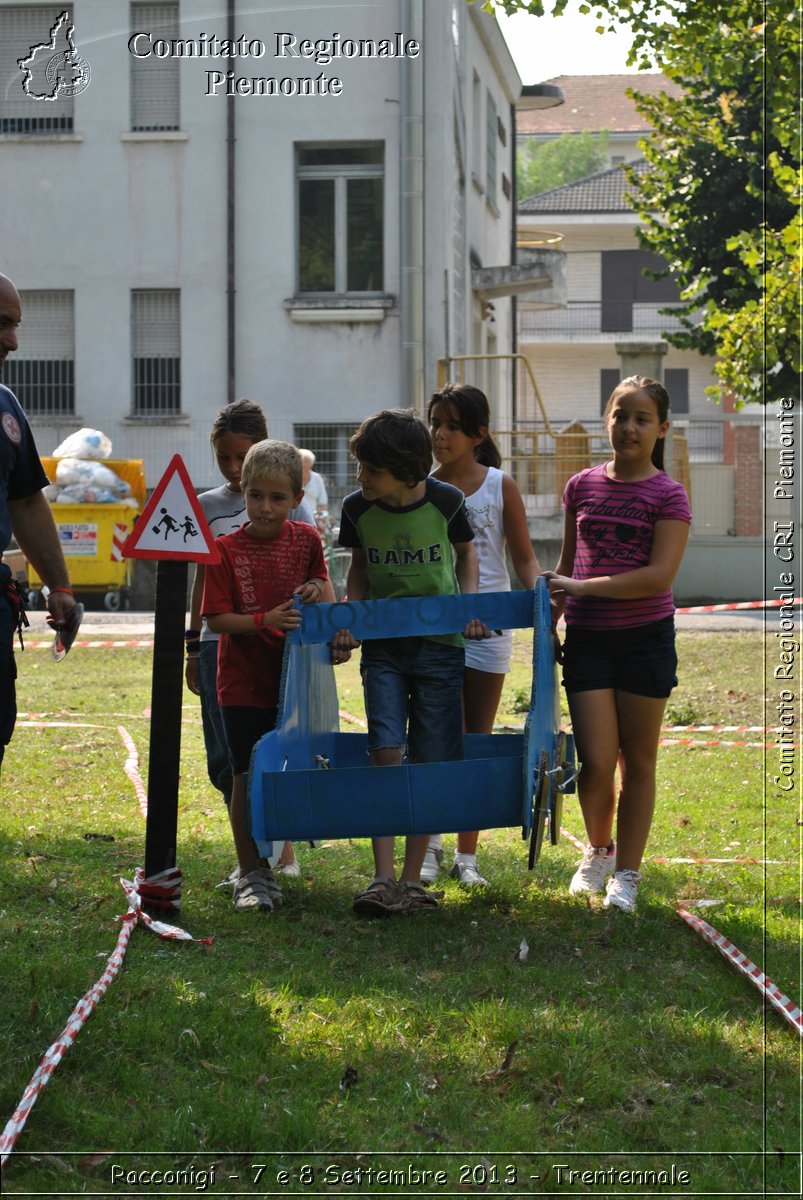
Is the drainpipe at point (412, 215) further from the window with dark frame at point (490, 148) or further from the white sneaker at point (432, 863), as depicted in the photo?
the white sneaker at point (432, 863)

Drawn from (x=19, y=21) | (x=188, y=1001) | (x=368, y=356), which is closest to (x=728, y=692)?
(x=188, y=1001)

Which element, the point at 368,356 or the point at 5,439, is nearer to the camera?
the point at 5,439

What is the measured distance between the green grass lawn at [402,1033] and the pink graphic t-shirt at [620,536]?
3.39 feet

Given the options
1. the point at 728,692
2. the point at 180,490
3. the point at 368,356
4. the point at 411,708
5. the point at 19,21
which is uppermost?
the point at 19,21

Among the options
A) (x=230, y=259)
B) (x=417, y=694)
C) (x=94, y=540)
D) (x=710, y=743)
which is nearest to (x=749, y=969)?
(x=417, y=694)

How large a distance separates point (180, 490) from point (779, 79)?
25.3 feet

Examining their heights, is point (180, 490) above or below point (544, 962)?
above

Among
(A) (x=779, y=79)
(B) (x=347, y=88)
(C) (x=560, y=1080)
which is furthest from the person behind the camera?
(B) (x=347, y=88)

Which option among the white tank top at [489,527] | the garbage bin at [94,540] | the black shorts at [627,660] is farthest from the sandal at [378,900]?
the garbage bin at [94,540]

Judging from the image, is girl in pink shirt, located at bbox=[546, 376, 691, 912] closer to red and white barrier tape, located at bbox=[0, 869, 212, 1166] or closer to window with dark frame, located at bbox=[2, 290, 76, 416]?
red and white barrier tape, located at bbox=[0, 869, 212, 1166]

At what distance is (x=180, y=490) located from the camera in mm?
5156

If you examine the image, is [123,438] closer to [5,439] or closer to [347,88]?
[347,88]

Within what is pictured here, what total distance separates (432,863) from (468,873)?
0.82 feet

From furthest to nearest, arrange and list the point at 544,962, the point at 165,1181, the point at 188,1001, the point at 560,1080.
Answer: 1. the point at 544,962
2. the point at 188,1001
3. the point at 560,1080
4. the point at 165,1181
